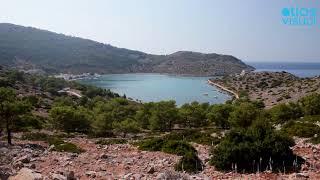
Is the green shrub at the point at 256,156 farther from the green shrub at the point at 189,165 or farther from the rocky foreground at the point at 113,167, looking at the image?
the green shrub at the point at 189,165

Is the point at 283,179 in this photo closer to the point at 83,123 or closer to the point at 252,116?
the point at 252,116

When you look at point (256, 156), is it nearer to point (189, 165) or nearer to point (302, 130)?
point (189, 165)

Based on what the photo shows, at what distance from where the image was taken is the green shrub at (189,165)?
71.8ft

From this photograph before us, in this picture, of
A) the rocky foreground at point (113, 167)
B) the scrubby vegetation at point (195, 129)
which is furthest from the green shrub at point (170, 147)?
the rocky foreground at point (113, 167)

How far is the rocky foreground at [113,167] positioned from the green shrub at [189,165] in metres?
0.40

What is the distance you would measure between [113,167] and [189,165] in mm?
4095

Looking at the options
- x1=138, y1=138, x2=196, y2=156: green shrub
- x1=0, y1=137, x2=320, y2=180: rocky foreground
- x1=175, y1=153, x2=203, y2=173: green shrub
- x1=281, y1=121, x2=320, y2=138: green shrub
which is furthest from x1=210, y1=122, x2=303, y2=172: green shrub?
x1=281, y1=121, x2=320, y2=138: green shrub

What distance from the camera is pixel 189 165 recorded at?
22.0 m

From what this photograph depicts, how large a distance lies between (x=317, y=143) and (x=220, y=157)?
28.9 feet

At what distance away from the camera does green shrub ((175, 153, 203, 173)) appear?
21875 mm

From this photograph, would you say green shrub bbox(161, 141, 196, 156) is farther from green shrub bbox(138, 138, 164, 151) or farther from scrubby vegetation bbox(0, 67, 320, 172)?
green shrub bbox(138, 138, 164, 151)

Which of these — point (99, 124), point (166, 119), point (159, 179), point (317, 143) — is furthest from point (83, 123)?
point (159, 179)

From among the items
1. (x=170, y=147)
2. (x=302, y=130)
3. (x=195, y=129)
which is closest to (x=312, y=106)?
(x=195, y=129)

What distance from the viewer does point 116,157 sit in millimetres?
26281
